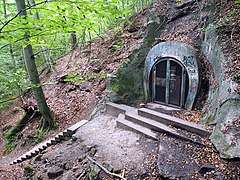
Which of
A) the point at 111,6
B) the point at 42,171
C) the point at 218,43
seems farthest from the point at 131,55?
the point at 42,171

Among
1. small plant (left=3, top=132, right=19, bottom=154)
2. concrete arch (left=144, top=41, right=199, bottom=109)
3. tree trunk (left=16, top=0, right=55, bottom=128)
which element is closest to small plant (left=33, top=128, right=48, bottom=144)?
tree trunk (left=16, top=0, right=55, bottom=128)

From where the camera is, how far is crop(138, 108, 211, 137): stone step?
4.73 metres

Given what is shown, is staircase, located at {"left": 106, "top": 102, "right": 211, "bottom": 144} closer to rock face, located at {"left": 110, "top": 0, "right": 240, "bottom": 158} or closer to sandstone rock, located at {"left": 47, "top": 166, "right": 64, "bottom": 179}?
rock face, located at {"left": 110, "top": 0, "right": 240, "bottom": 158}

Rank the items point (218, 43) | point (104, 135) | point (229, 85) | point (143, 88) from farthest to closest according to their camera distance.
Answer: point (143, 88) < point (104, 135) < point (218, 43) < point (229, 85)

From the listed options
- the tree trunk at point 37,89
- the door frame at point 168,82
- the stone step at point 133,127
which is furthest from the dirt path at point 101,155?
the door frame at point 168,82

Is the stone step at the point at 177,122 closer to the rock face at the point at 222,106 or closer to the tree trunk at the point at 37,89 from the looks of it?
the rock face at the point at 222,106

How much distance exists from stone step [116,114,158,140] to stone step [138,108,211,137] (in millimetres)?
569

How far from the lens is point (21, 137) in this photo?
29.2 feet

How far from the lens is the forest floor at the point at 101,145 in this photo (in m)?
3.93

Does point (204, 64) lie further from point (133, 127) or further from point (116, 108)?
point (116, 108)

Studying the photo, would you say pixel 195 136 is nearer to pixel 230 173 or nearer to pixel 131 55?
pixel 230 173

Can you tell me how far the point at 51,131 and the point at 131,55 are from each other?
5257 millimetres

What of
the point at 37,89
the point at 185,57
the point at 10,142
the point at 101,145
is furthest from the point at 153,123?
the point at 10,142

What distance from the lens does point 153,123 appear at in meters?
5.67
